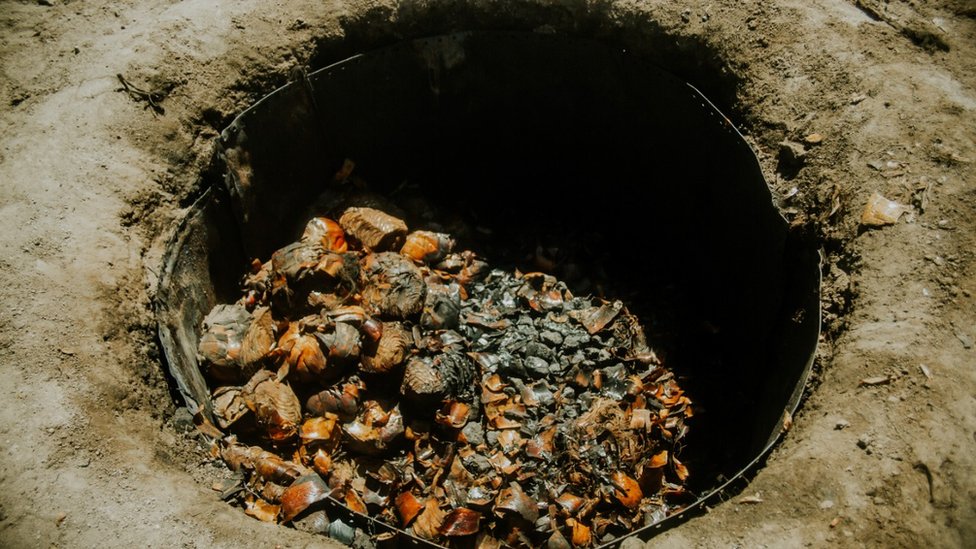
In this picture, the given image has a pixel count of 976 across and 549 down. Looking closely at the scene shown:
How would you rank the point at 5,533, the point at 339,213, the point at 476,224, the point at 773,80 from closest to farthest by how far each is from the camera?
1. the point at 5,533
2. the point at 773,80
3. the point at 339,213
4. the point at 476,224

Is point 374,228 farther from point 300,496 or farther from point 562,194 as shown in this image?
point 300,496

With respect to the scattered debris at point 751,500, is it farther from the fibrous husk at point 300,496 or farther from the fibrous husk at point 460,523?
the fibrous husk at point 300,496

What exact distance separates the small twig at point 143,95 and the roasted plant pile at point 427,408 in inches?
40.7

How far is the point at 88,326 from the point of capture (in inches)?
109

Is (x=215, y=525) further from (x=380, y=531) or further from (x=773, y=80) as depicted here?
(x=773, y=80)

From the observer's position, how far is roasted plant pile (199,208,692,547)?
3080mm

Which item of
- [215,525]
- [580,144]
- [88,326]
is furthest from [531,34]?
[215,525]

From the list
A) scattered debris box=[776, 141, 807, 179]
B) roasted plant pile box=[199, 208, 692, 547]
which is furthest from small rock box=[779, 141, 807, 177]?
roasted plant pile box=[199, 208, 692, 547]

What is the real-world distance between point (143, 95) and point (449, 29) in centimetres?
189

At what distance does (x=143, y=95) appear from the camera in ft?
11.4

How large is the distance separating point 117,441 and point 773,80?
146 inches

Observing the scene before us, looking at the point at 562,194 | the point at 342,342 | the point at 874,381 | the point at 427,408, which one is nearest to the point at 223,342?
the point at 342,342

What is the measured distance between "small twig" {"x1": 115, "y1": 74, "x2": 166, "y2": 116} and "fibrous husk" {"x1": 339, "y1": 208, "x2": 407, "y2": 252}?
1.26m

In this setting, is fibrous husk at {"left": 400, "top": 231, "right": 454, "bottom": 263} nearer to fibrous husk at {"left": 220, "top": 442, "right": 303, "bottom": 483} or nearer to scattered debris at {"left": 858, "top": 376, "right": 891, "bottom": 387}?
fibrous husk at {"left": 220, "top": 442, "right": 303, "bottom": 483}
